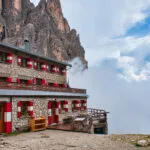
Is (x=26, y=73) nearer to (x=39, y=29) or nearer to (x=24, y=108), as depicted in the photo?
(x=24, y=108)

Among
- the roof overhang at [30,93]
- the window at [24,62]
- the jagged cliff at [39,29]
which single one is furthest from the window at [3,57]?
the jagged cliff at [39,29]

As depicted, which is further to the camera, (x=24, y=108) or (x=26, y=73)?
(x=26, y=73)

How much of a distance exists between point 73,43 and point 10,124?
88.1 meters

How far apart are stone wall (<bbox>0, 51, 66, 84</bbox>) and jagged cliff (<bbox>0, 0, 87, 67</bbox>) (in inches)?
1825

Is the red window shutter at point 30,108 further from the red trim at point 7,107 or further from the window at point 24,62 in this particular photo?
the window at point 24,62

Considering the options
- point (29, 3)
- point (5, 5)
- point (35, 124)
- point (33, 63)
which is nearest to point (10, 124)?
point (35, 124)

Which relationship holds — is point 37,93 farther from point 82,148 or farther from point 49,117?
point 82,148

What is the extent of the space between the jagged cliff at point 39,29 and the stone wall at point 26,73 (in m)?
46.4

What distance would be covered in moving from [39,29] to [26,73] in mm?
66639

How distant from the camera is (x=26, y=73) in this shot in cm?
2916

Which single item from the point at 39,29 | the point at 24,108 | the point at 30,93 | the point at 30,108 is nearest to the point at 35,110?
the point at 30,108

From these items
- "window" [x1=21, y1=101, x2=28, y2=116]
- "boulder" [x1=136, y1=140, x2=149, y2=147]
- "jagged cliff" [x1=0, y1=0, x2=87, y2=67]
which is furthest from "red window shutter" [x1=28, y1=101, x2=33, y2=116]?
"jagged cliff" [x1=0, y1=0, x2=87, y2=67]

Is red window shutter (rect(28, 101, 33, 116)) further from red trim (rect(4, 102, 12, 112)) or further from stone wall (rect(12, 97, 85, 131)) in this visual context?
red trim (rect(4, 102, 12, 112))

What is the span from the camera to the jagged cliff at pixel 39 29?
86.8 metres
